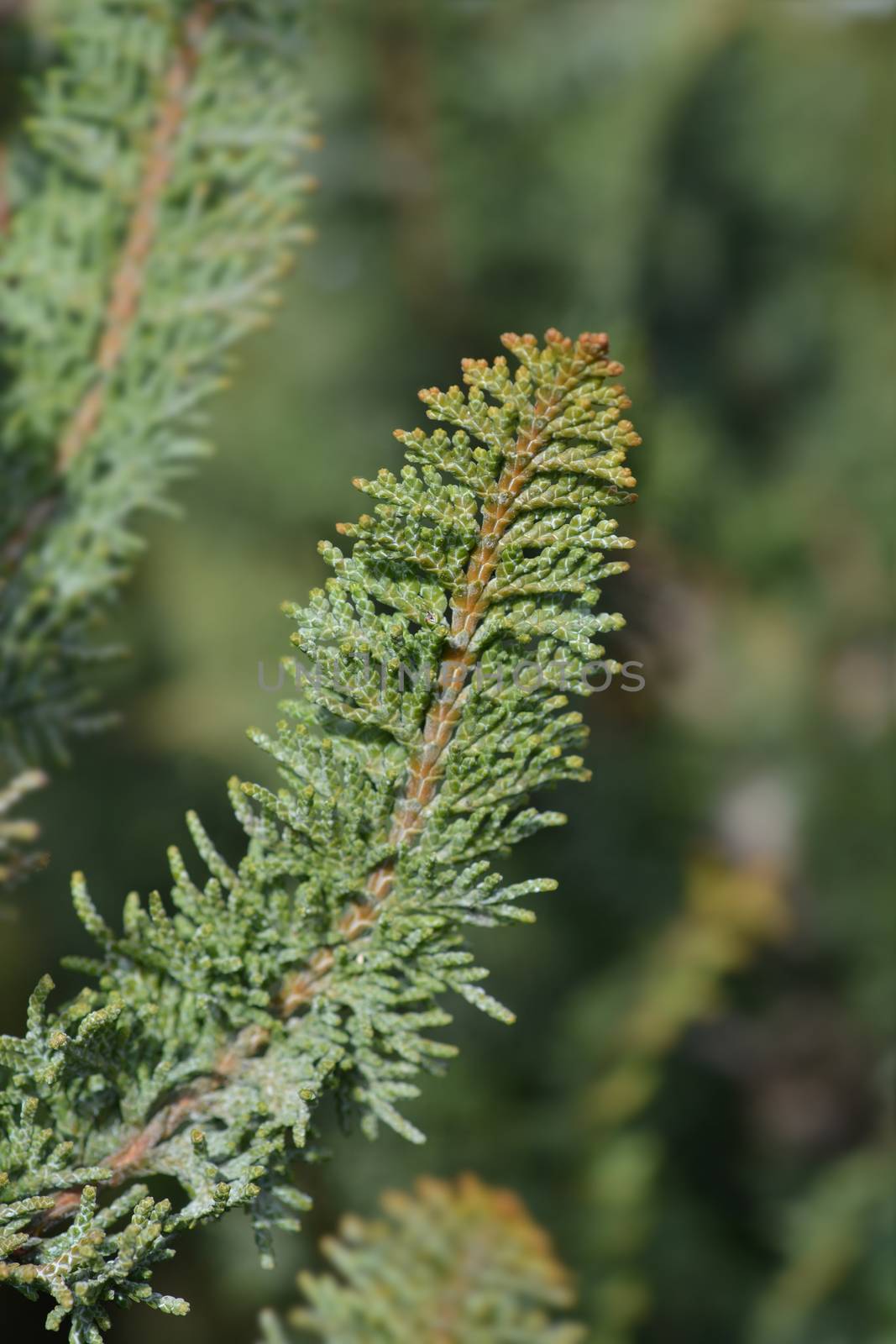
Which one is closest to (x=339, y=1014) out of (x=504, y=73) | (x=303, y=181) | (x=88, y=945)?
(x=303, y=181)

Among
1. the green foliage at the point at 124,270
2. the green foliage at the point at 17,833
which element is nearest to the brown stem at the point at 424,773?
the green foliage at the point at 17,833

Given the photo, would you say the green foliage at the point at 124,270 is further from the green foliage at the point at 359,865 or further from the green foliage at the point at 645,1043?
the green foliage at the point at 645,1043

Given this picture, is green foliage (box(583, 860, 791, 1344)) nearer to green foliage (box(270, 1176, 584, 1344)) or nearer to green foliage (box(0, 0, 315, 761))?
green foliage (box(270, 1176, 584, 1344))

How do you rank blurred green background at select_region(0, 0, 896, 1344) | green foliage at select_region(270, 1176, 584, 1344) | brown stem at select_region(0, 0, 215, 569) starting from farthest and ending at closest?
blurred green background at select_region(0, 0, 896, 1344)
brown stem at select_region(0, 0, 215, 569)
green foliage at select_region(270, 1176, 584, 1344)

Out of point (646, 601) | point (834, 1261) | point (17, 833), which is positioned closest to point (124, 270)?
point (17, 833)

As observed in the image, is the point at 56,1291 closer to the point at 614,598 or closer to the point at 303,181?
the point at 303,181

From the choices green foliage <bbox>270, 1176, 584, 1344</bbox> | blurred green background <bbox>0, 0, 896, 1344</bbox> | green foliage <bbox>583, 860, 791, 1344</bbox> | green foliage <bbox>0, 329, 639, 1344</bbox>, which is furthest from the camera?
blurred green background <bbox>0, 0, 896, 1344</bbox>

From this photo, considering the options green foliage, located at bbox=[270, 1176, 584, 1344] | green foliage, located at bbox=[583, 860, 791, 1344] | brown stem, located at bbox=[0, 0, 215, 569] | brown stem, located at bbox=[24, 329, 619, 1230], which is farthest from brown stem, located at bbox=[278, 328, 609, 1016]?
green foliage, located at bbox=[583, 860, 791, 1344]
